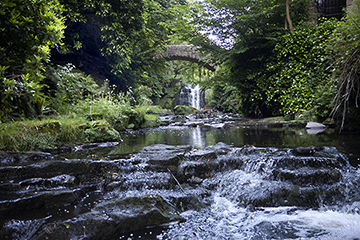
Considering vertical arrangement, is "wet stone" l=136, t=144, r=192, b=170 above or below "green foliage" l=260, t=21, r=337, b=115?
below

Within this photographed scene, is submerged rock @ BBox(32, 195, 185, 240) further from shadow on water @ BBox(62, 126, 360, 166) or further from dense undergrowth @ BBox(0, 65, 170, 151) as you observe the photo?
dense undergrowth @ BBox(0, 65, 170, 151)

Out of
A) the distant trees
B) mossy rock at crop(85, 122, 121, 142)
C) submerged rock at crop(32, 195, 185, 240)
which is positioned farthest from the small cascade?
submerged rock at crop(32, 195, 185, 240)

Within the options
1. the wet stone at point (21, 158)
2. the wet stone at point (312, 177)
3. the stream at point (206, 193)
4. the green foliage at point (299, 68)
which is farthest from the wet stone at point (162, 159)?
the green foliage at point (299, 68)

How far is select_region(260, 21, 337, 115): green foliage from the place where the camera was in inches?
260

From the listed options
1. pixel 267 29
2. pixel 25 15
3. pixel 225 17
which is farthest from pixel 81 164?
pixel 267 29

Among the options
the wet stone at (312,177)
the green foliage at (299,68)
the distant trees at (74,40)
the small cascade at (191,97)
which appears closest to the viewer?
the wet stone at (312,177)

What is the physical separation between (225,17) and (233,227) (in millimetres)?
7444

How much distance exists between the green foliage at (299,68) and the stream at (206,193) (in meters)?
4.00

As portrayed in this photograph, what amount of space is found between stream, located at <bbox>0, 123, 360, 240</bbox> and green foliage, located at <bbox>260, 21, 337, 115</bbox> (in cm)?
400

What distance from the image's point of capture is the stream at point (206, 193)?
1.63 meters

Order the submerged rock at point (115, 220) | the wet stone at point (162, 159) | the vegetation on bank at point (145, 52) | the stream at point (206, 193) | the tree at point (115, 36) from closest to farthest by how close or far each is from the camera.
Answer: the submerged rock at point (115, 220)
the stream at point (206, 193)
the wet stone at point (162, 159)
the vegetation on bank at point (145, 52)
the tree at point (115, 36)

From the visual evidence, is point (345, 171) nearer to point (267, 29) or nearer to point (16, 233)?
point (16, 233)

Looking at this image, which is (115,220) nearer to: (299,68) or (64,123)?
(64,123)

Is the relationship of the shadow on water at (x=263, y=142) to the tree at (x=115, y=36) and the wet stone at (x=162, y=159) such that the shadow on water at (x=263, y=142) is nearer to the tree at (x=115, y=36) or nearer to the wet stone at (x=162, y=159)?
the wet stone at (x=162, y=159)
